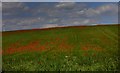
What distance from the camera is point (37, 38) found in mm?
31734

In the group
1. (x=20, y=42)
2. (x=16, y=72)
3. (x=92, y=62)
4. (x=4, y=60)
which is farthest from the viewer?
(x=20, y=42)

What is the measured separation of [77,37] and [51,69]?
8.04 metres

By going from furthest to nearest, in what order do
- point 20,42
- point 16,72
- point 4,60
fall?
point 20,42, point 4,60, point 16,72

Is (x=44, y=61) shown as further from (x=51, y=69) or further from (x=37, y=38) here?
(x=37, y=38)

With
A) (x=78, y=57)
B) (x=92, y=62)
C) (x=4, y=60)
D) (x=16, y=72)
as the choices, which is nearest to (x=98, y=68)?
(x=92, y=62)

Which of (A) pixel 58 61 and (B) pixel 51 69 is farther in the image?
(A) pixel 58 61

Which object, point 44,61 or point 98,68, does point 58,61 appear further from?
point 98,68

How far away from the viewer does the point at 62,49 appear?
29156 mm

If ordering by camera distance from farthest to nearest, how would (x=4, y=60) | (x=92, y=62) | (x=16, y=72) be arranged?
(x=4, y=60) < (x=92, y=62) < (x=16, y=72)

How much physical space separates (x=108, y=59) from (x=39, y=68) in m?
5.31

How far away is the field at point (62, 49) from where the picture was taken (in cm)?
2559

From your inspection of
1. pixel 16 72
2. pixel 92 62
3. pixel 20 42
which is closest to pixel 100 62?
pixel 92 62

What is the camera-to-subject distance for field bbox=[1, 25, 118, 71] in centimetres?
2559

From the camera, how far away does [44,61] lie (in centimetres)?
2684
